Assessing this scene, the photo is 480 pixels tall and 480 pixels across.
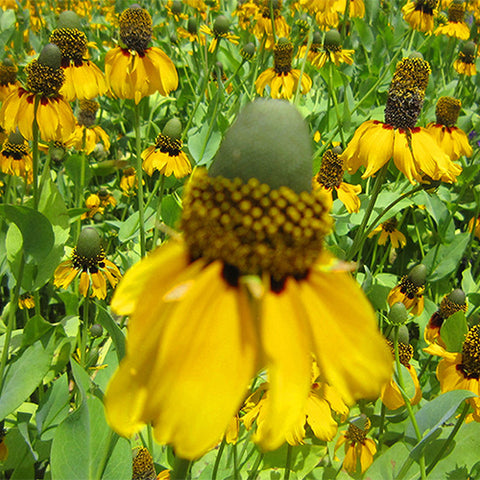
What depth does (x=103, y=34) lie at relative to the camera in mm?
5566

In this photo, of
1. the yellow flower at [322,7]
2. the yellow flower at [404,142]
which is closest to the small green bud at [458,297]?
the yellow flower at [404,142]

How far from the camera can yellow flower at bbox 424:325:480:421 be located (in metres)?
1.26

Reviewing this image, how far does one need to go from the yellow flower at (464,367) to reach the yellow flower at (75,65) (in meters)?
1.31

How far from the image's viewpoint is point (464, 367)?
129 cm

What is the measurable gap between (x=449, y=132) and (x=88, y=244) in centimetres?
171

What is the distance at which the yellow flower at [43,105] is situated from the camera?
1.38m

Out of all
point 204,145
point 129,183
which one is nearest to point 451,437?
point 204,145

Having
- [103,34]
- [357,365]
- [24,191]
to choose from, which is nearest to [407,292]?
[357,365]

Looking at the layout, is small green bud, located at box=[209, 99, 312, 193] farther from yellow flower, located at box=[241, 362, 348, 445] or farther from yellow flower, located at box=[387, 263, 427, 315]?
yellow flower, located at box=[387, 263, 427, 315]

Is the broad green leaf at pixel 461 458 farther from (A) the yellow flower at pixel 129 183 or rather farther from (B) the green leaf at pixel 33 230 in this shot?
(A) the yellow flower at pixel 129 183

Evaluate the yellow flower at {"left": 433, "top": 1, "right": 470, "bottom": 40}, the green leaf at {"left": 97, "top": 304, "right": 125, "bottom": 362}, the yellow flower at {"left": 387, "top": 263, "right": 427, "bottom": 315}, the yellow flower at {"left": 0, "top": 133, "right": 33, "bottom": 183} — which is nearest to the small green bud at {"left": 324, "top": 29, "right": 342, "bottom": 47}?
the yellow flower at {"left": 433, "top": 1, "right": 470, "bottom": 40}

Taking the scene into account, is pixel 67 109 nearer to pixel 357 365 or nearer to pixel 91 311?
pixel 91 311

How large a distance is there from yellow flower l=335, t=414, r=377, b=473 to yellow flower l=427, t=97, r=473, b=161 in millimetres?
1363

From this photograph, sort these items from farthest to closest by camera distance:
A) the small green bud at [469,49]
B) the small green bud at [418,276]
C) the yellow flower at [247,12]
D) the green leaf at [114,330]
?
the small green bud at [469,49] → the yellow flower at [247,12] → the small green bud at [418,276] → the green leaf at [114,330]
